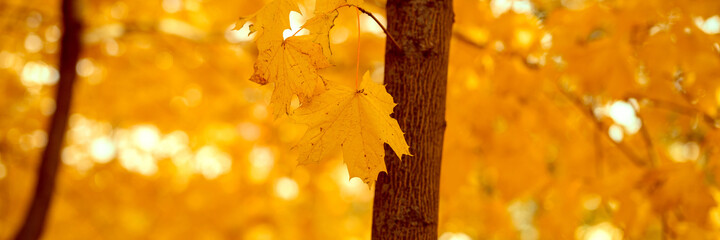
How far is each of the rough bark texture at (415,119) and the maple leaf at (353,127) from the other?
0.19 metres

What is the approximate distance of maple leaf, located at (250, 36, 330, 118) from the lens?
109 centimetres

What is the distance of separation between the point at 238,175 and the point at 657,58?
318cm

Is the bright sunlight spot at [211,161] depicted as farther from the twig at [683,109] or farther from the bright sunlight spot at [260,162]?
the twig at [683,109]

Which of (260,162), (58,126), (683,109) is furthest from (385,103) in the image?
(260,162)

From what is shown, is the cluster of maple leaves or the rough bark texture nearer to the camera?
the cluster of maple leaves

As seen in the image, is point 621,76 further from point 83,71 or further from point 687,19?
point 83,71

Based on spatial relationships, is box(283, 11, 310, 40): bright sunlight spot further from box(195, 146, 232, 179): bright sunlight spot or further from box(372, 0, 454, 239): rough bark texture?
box(195, 146, 232, 179): bright sunlight spot

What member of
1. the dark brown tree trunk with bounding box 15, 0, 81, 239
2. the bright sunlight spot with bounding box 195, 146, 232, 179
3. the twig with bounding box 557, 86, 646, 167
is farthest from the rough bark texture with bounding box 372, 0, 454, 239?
the bright sunlight spot with bounding box 195, 146, 232, 179

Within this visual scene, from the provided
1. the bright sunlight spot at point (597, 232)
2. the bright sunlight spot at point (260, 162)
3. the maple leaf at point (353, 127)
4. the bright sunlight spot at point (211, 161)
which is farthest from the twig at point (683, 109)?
the bright sunlight spot at point (211, 161)

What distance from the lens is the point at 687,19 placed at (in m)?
2.22

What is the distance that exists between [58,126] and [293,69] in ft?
8.83

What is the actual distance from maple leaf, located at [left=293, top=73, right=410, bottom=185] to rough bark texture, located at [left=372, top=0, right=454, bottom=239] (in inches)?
7.4

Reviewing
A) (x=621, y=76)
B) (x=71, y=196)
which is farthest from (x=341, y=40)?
(x=71, y=196)

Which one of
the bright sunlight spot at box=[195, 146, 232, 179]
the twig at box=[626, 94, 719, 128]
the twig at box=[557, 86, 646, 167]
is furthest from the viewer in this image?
the bright sunlight spot at box=[195, 146, 232, 179]
